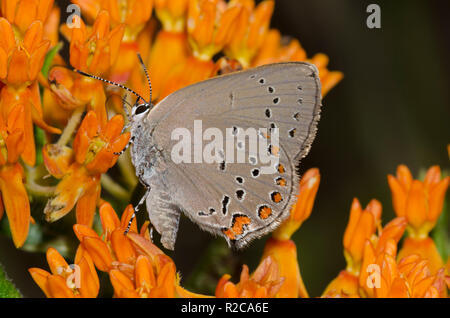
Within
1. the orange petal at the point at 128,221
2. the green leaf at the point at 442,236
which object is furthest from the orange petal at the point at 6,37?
the green leaf at the point at 442,236

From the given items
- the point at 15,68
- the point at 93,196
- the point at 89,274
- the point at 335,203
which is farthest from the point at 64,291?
the point at 335,203

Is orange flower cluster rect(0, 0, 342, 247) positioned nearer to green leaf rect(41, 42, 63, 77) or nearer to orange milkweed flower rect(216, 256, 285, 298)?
green leaf rect(41, 42, 63, 77)

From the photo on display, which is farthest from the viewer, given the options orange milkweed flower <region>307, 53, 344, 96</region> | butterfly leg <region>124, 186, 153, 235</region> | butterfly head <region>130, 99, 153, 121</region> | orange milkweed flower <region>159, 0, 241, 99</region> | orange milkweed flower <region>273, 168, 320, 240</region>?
orange milkweed flower <region>307, 53, 344, 96</region>

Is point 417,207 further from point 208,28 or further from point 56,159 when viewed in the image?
point 56,159

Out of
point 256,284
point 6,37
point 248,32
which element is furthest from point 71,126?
point 248,32

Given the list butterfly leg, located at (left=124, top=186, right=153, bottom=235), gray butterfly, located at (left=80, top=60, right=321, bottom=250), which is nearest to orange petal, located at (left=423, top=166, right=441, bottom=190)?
gray butterfly, located at (left=80, top=60, right=321, bottom=250)

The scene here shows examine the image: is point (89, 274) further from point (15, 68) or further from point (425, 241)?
point (425, 241)
